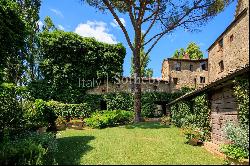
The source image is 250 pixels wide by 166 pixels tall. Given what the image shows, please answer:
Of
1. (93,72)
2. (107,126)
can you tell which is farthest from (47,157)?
(93,72)

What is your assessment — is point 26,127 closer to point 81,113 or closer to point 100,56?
point 81,113

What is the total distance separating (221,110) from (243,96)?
12.7 feet

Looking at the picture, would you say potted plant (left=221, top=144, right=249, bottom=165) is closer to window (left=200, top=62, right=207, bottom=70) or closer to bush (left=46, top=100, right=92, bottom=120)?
bush (left=46, top=100, right=92, bottom=120)

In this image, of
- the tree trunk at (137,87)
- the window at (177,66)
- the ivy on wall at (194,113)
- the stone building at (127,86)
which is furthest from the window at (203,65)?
the tree trunk at (137,87)

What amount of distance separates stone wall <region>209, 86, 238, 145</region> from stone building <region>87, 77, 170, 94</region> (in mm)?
20646

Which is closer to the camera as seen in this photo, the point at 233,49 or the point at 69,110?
the point at 233,49

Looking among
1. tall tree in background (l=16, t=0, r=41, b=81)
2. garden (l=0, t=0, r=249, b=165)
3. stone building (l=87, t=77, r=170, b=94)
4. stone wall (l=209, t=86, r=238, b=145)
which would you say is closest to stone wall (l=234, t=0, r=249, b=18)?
garden (l=0, t=0, r=249, b=165)

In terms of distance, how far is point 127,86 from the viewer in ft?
120

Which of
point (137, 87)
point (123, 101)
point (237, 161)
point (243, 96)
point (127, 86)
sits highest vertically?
point (127, 86)

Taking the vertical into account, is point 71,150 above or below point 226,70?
below

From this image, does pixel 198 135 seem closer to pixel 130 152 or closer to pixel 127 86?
pixel 130 152

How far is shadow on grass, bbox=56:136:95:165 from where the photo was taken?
10.4 m

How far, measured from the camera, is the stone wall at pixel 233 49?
2208 centimetres

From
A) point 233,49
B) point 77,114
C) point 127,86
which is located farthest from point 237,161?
point 127,86
